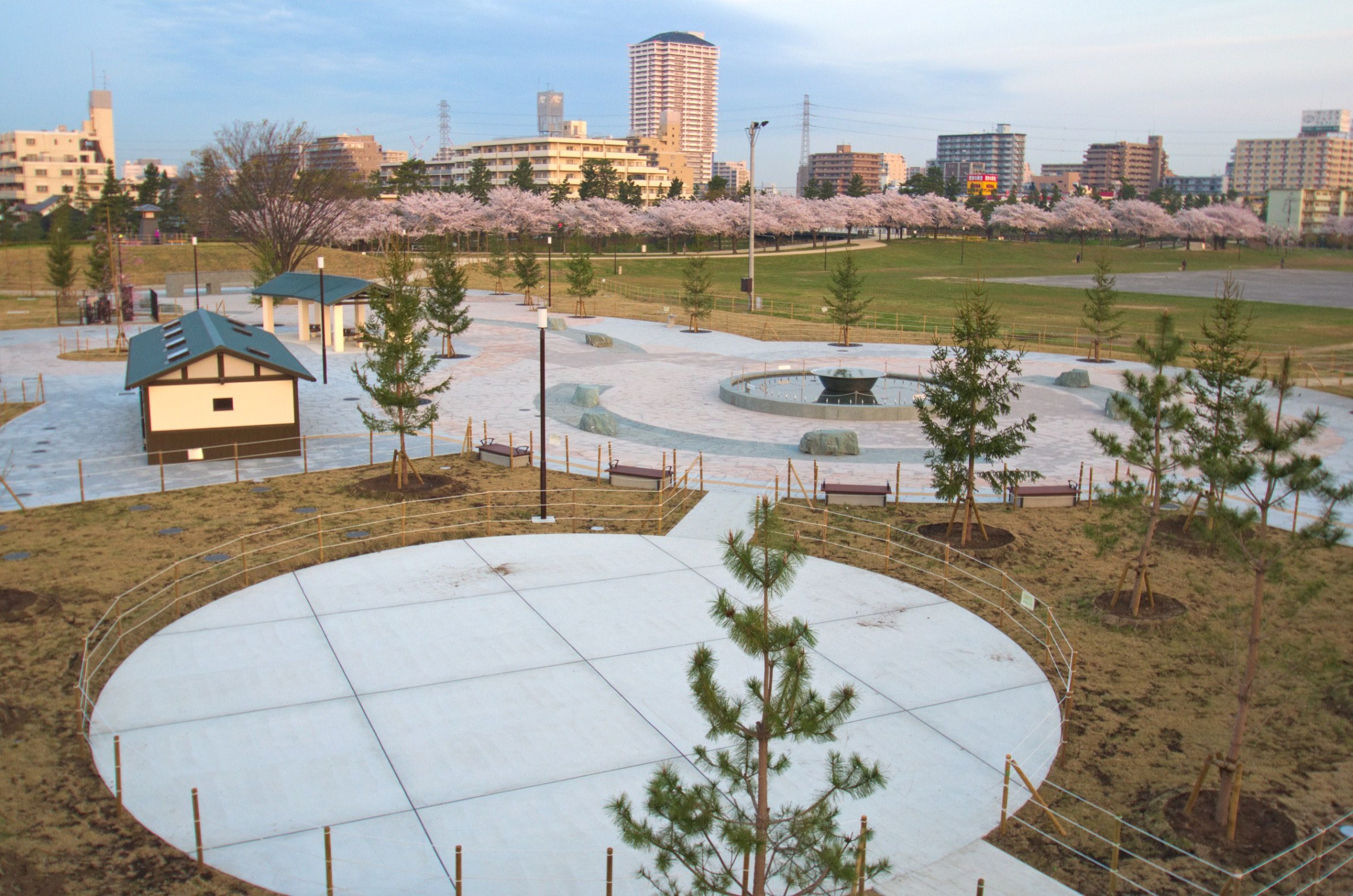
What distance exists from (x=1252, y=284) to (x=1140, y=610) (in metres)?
92.1

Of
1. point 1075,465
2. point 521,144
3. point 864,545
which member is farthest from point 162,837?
point 521,144

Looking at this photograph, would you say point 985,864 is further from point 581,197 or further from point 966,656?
point 581,197

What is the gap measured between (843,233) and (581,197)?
6100 centimetres

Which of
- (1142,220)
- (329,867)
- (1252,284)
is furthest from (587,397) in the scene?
(1142,220)

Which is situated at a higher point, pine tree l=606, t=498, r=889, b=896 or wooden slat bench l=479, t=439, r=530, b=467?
pine tree l=606, t=498, r=889, b=896

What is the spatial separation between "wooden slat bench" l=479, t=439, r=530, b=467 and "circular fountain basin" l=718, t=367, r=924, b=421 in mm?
10402

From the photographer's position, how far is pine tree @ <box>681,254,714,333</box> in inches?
2229

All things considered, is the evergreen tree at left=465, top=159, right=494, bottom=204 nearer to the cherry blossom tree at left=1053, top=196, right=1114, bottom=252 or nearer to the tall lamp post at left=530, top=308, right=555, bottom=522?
the cherry blossom tree at left=1053, top=196, right=1114, bottom=252

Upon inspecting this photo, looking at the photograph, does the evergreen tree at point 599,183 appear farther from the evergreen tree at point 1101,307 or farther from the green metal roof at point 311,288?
the evergreen tree at point 1101,307

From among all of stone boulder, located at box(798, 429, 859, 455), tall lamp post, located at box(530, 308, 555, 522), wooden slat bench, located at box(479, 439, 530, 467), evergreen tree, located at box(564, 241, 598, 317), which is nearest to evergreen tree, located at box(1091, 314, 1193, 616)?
stone boulder, located at box(798, 429, 859, 455)

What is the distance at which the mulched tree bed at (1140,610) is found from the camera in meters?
18.4

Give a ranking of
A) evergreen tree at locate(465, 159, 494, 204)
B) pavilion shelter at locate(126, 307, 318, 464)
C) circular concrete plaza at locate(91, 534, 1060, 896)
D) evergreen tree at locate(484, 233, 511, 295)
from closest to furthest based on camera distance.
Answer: circular concrete plaza at locate(91, 534, 1060, 896), pavilion shelter at locate(126, 307, 318, 464), evergreen tree at locate(484, 233, 511, 295), evergreen tree at locate(465, 159, 494, 204)

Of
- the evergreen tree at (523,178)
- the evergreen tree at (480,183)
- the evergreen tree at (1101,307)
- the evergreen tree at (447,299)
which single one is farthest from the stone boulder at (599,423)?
the evergreen tree at (523,178)

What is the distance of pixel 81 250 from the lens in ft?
299
